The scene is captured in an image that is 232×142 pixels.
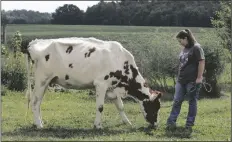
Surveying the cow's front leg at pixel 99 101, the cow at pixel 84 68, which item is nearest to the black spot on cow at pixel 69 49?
the cow at pixel 84 68

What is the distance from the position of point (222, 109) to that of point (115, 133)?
9.64 m

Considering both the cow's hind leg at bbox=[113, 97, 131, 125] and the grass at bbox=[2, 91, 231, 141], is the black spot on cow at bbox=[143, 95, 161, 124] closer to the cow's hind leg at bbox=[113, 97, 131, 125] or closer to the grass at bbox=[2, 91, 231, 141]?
the grass at bbox=[2, 91, 231, 141]

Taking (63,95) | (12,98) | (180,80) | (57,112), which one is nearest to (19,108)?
(57,112)

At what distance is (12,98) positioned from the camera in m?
21.1

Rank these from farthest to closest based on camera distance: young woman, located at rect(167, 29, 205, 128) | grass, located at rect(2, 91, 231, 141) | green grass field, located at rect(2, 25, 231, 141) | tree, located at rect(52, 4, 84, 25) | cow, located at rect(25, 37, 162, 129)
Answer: tree, located at rect(52, 4, 84, 25)
cow, located at rect(25, 37, 162, 129)
young woman, located at rect(167, 29, 205, 128)
green grass field, located at rect(2, 25, 231, 141)
grass, located at rect(2, 91, 231, 141)

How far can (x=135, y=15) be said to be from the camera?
118 ft

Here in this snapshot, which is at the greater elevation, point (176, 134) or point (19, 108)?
point (176, 134)

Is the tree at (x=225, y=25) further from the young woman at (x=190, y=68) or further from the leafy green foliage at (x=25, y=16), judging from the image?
the young woman at (x=190, y=68)

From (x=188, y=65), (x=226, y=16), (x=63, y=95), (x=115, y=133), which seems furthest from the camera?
(x=226, y=16)

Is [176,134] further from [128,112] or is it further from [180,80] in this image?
[128,112]

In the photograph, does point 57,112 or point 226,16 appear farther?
point 226,16

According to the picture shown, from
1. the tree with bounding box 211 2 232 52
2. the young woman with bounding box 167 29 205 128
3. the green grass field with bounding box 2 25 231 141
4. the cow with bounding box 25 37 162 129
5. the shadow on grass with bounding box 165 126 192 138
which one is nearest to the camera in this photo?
the green grass field with bounding box 2 25 231 141

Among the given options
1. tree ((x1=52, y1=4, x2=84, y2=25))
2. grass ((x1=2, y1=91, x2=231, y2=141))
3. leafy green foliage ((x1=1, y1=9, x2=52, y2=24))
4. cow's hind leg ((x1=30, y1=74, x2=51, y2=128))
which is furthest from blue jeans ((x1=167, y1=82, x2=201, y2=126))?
leafy green foliage ((x1=1, y1=9, x2=52, y2=24))

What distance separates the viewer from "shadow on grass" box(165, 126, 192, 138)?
11.3m
